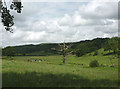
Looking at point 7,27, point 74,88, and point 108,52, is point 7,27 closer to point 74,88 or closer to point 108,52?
point 74,88

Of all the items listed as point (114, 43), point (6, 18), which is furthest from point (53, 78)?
point (114, 43)

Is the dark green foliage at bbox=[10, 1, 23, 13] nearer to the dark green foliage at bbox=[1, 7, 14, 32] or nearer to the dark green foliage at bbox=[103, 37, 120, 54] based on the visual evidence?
the dark green foliage at bbox=[1, 7, 14, 32]

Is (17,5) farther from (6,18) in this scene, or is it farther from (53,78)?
(53,78)

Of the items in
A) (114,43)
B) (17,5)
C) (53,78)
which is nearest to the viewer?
(53,78)

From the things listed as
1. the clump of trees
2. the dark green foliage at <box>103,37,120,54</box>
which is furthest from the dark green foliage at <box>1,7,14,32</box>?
the dark green foliage at <box>103,37,120,54</box>

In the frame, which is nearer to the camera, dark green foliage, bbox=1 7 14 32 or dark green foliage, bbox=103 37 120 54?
dark green foliage, bbox=1 7 14 32

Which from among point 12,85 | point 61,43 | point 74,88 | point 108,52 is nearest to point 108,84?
point 74,88

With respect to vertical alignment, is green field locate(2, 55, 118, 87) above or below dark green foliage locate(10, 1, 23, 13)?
below

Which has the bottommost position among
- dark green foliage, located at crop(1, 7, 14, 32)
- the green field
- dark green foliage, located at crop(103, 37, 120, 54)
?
dark green foliage, located at crop(103, 37, 120, 54)

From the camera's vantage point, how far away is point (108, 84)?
12820mm

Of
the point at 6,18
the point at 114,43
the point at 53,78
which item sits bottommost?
the point at 114,43

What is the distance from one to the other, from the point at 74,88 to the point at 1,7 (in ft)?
57.7

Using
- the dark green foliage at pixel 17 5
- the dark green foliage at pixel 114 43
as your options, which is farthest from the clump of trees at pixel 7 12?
the dark green foliage at pixel 114 43

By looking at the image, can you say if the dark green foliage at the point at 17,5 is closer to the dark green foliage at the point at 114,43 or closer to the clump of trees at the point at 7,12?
the clump of trees at the point at 7,12
